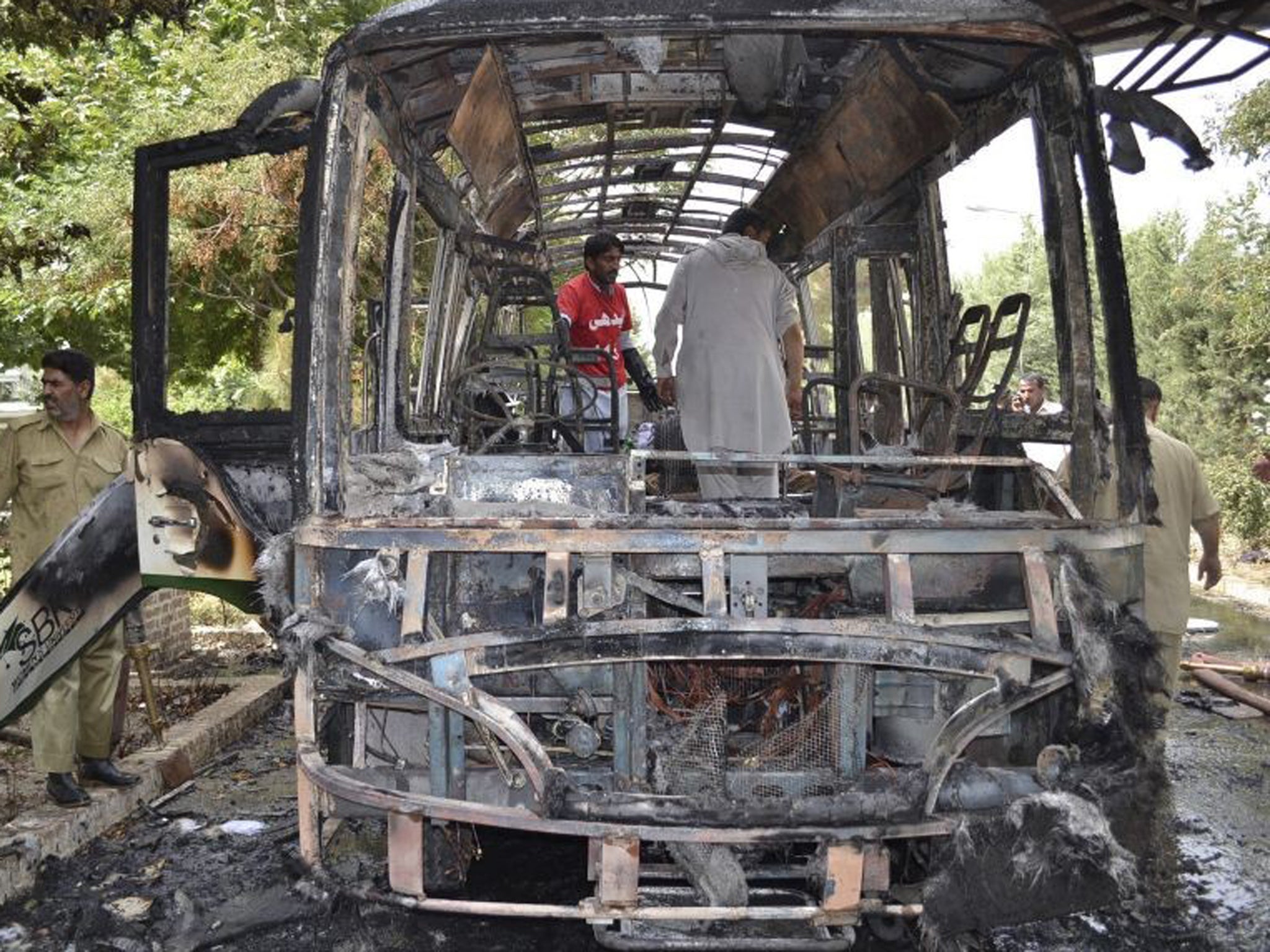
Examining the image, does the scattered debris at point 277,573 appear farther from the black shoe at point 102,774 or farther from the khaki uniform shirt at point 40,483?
the black shoe at point 102,774

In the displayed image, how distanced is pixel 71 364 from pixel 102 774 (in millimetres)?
1813

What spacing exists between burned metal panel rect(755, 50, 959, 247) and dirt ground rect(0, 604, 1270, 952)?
9.50 ft

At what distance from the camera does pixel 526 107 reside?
5.69 meters

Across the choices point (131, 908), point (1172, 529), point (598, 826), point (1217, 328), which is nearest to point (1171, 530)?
point (1172, 529)

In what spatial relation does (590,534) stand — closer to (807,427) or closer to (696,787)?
(696,787)

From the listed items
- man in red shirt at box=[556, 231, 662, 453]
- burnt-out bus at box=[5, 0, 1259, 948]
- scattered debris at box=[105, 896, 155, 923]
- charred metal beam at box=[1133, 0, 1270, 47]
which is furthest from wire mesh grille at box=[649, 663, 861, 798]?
charred metal beam at box=[1133, 0, 1270, 47]

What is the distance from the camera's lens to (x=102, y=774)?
505 centimetres

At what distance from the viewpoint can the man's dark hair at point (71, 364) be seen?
510 centimetres

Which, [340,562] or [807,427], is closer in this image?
[340,562]

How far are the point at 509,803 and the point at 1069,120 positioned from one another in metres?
2.74

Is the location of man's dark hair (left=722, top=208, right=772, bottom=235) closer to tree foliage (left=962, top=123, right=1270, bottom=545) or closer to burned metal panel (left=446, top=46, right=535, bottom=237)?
burned metal panel (left=446, top=46, right=535, bottom=237)

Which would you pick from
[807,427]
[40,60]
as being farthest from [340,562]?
[40,60]

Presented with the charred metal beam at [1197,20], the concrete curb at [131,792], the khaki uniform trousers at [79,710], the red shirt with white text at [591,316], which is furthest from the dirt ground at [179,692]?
the charred metal beam at [1197,20]

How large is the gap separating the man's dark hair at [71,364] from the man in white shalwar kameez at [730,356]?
2585 mm
